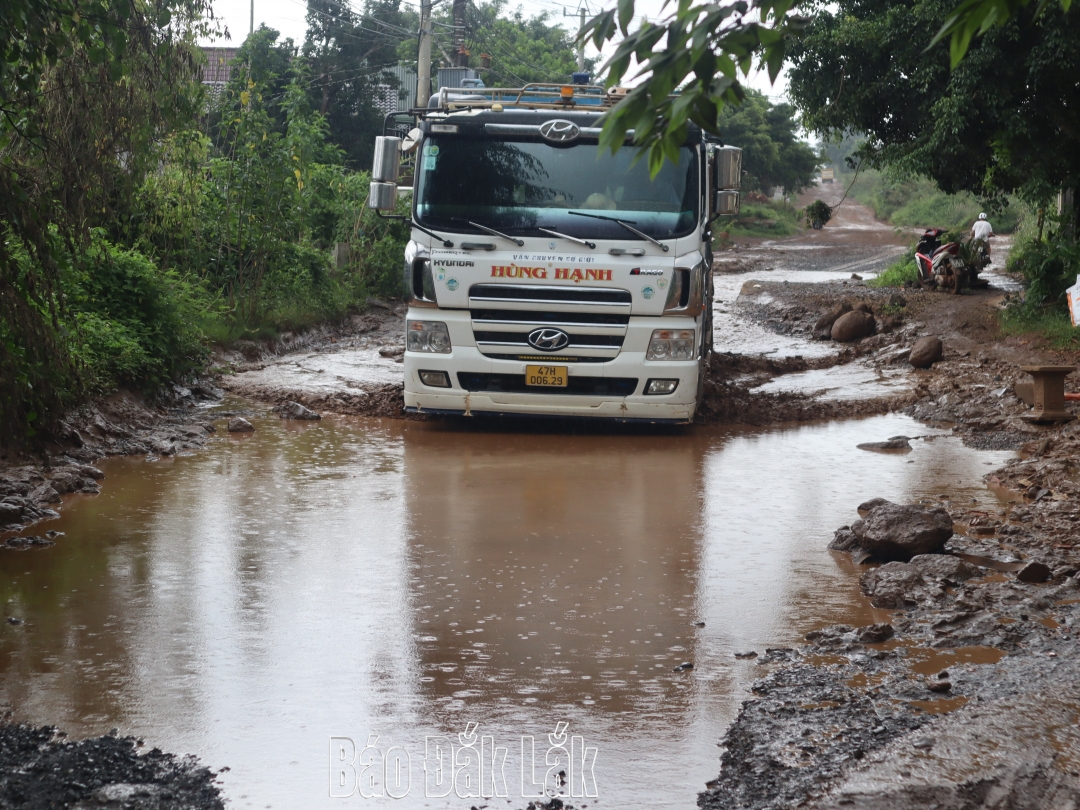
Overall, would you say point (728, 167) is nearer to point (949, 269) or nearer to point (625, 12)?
point (625, 12)

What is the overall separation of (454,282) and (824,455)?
3.39 metres

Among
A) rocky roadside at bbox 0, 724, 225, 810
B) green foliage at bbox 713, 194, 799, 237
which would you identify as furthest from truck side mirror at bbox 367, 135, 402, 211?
green foliage at bbox 713, 194, 799, 237

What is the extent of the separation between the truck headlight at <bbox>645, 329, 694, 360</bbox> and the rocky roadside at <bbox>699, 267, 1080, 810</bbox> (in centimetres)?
263

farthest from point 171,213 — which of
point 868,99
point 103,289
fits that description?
point 868,99

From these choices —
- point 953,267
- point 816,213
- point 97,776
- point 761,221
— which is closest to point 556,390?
point 97,776

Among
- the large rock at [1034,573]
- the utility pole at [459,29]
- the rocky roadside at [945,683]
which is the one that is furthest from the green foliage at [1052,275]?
the utility pole at [459,29]

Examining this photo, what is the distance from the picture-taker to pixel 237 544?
6137 millimetres

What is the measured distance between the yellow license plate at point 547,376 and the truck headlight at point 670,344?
74cm

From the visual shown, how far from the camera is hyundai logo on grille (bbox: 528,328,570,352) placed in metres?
9.30

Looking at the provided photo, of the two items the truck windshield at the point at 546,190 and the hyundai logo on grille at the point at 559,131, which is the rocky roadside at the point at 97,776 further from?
the hyundai logo on grille at the point at 559,131

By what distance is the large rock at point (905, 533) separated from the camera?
5.68 metres

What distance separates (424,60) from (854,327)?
1016 cm

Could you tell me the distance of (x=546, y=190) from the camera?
30.7 feet

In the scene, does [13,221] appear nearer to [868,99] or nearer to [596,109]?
[596,109]
